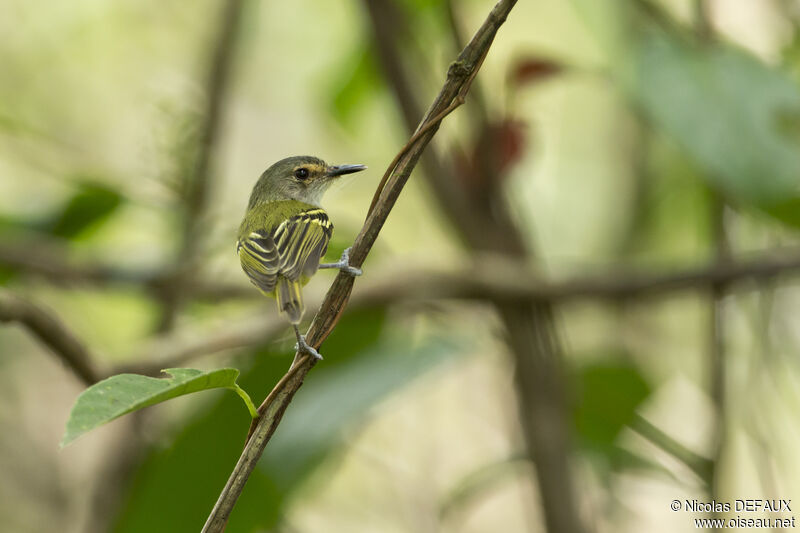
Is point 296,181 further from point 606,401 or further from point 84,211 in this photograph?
point 606,401

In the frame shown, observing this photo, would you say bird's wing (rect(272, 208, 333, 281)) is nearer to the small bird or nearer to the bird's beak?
the small bird

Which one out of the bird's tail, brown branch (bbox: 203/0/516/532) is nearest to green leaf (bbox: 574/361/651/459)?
the bird's tail

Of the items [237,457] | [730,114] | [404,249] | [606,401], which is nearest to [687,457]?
[606,401]

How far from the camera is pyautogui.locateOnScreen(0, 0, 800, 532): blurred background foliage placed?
2.41 meters

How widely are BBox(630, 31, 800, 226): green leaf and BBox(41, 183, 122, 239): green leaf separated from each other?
5.15 feet

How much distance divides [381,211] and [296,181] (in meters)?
1.14

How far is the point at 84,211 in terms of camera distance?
2715mm

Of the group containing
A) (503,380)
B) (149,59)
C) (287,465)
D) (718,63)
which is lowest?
(287,465)

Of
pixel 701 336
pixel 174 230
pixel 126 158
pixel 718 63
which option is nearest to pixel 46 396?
pixel 126 158

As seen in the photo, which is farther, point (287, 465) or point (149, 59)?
point (149, 59)

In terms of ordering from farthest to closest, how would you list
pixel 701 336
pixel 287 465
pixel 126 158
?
pixel 126 158
pixel 701 336
pixel 287 465

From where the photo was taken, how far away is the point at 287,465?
2336 mm

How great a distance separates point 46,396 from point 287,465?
268cm

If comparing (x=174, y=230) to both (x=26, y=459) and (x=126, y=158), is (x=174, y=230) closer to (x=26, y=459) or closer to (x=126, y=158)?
(x=26, y=459)
